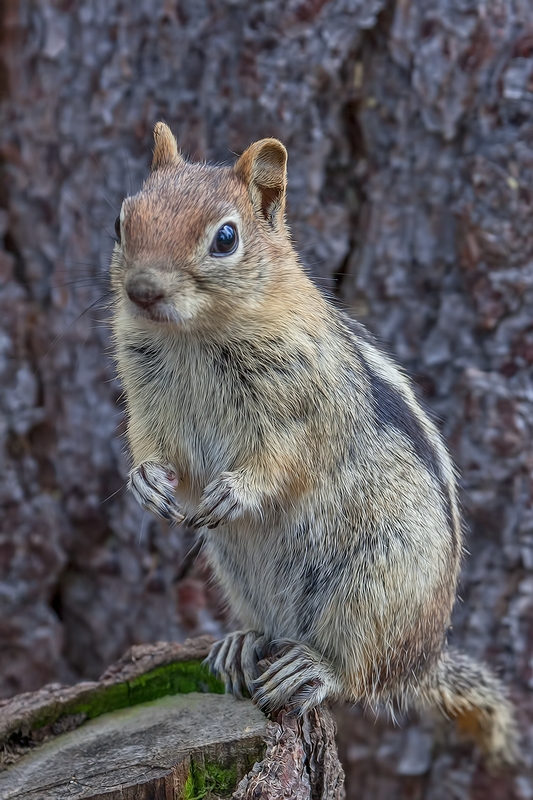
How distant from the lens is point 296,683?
2.66 meters

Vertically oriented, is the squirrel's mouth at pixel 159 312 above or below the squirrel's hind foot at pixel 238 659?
above

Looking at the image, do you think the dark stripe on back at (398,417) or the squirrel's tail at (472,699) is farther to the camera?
the squirrel's tail at (472,699)

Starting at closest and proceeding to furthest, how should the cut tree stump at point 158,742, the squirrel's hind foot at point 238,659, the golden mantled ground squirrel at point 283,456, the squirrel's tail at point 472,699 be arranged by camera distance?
1. the cut tree stump at point 158,742
2. the golden mantled ground squirrel at point 283,456
3. the squirrel's hind foot at point 238,659
4. the squirrel's tail at point 472,699

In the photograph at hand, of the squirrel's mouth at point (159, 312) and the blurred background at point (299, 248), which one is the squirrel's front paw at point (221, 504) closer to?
the squirrel's mouth at point (159, 312)

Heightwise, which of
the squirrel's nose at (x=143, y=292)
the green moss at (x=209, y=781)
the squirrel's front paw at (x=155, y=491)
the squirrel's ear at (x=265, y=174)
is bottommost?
the green moss at (x=209, y=781)

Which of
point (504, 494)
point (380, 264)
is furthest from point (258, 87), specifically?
point (504, 494)

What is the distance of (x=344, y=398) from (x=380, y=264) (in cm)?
116

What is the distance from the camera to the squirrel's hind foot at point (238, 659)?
284 centimetres

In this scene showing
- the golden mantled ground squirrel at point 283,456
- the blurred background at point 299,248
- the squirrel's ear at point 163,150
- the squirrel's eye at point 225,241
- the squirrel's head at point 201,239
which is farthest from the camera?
the blurred background at point 299,248

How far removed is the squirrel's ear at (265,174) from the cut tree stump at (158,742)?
1476 millimetres

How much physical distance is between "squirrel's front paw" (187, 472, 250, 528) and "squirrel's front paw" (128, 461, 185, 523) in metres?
0.07

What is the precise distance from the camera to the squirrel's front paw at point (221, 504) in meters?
2.63

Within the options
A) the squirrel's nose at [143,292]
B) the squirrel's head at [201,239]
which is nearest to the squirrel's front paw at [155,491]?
the squirrel's head at [201,239]

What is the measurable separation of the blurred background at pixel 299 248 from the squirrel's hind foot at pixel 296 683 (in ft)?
3.92
